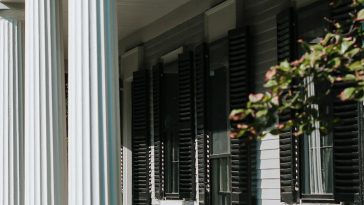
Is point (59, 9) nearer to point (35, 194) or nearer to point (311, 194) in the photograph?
point (35, 194)

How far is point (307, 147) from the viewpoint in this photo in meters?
10.1

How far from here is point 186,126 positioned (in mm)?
14164

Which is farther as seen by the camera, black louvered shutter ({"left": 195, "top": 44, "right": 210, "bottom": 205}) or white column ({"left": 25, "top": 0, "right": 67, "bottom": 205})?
black louvered shutter ({"left": 195, "top": 44, "right": 210, "bottom": 205})

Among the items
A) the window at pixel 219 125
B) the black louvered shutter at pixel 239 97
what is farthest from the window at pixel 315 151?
the window at pixel 219 125

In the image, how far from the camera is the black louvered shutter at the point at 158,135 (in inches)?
610

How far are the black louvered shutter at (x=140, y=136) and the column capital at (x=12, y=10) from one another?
291cm

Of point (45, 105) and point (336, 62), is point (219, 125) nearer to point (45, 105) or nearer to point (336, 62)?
point (45, 105)

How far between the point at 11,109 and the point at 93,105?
18.4ft

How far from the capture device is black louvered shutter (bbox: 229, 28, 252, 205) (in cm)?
1167

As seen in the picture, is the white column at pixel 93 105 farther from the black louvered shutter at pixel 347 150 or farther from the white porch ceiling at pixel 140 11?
the white porch ceiling at pixel 140 11

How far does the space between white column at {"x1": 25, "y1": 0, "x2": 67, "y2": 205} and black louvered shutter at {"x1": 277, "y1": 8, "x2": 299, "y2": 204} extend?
2.76m

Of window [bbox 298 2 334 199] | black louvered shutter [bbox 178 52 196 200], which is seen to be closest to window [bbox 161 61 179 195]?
black louvered shutter [bbox 178 52 196 200]

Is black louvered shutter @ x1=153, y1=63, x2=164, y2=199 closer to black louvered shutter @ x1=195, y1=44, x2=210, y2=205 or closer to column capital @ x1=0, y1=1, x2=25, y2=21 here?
black louvered shutter @ x1=195, y1=44, x2=210, y2=205

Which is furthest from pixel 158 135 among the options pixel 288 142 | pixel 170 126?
pixel 288 142
